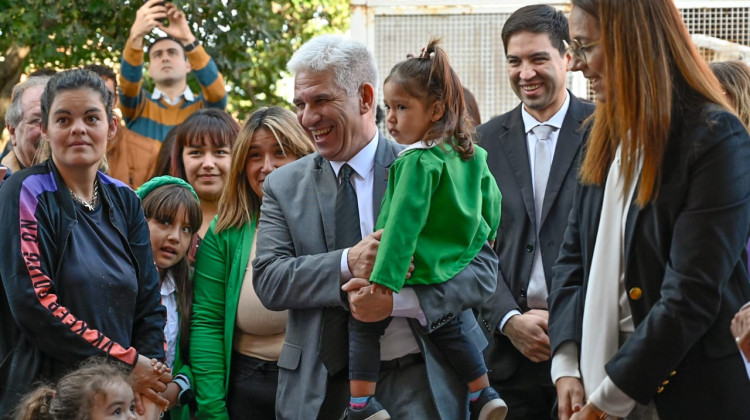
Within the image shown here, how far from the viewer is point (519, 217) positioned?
15.8ft

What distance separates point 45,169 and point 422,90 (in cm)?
158

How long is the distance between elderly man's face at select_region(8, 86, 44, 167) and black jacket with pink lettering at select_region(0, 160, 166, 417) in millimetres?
1152

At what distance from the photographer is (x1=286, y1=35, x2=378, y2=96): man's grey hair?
172 inches

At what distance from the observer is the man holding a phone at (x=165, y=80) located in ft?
24.8

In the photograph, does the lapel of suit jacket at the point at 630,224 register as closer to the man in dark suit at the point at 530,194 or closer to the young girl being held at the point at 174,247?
the man in dark suit at the point at 530,194

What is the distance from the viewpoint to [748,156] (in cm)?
313

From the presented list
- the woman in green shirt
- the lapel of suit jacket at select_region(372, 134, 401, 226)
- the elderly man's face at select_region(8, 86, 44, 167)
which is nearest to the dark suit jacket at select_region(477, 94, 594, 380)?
the lapel of suit jacket at select_region(372, 134, 401, 226)

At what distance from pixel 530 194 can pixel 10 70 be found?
795cm

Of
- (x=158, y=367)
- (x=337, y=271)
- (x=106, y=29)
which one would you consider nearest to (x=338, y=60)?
(x=337, y=271)

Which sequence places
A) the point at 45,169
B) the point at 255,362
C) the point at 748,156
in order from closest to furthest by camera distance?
1. the point at 748,156
2. the point at 45,169
3. the point at 255,362

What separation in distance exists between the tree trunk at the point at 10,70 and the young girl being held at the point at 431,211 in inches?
293

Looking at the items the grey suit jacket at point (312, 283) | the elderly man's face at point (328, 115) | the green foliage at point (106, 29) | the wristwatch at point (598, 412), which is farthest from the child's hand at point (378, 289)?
the green foliage at point (106, 29)

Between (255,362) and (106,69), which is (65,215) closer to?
(255,362)

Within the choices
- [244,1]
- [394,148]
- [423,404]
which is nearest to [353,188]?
[394,148]
